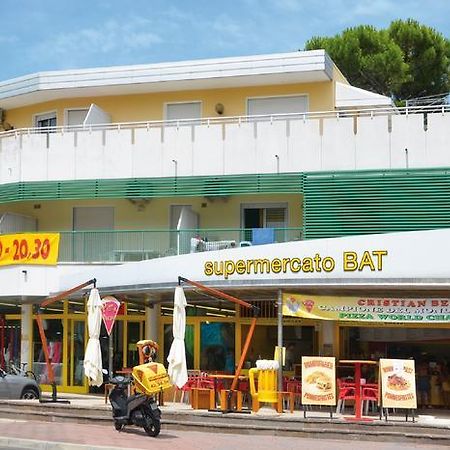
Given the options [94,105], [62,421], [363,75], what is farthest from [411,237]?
[363,75]

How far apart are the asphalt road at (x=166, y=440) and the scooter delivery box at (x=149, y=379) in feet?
2.71

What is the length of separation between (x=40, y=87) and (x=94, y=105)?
6.98 feet

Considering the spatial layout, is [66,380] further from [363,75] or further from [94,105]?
[363,75]

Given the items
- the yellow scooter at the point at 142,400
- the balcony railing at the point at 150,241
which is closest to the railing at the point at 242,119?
the balcony railing at the point at 150,241

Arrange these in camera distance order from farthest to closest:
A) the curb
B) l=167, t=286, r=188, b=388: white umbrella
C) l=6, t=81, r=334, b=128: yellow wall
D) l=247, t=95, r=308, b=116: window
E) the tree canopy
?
the tree canopy < l=247, t=95, r=308, b=116: window < l=6, t=81, r=334, b=128: yellow wall < l=167, t=286, r=188, b=388: white umbrella < the curb

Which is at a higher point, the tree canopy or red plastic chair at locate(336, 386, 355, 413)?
the tree canopy

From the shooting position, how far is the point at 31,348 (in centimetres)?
2731

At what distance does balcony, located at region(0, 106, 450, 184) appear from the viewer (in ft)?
85.3

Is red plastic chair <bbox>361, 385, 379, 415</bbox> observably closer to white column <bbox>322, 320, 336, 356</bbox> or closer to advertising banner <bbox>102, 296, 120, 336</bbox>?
white column <bbox>322, 320, 336, 356</bbox>

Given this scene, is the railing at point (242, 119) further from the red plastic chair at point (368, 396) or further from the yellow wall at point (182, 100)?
the red plastic chair at point (368, 396)

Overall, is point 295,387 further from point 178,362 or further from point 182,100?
point 182,100

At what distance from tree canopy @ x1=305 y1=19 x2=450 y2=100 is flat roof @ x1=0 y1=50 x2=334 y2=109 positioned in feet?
45.9

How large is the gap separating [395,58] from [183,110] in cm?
1546

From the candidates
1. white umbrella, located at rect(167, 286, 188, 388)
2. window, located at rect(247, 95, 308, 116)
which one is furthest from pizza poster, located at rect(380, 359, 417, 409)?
window, located at rect(247, 95, 308, 116)
